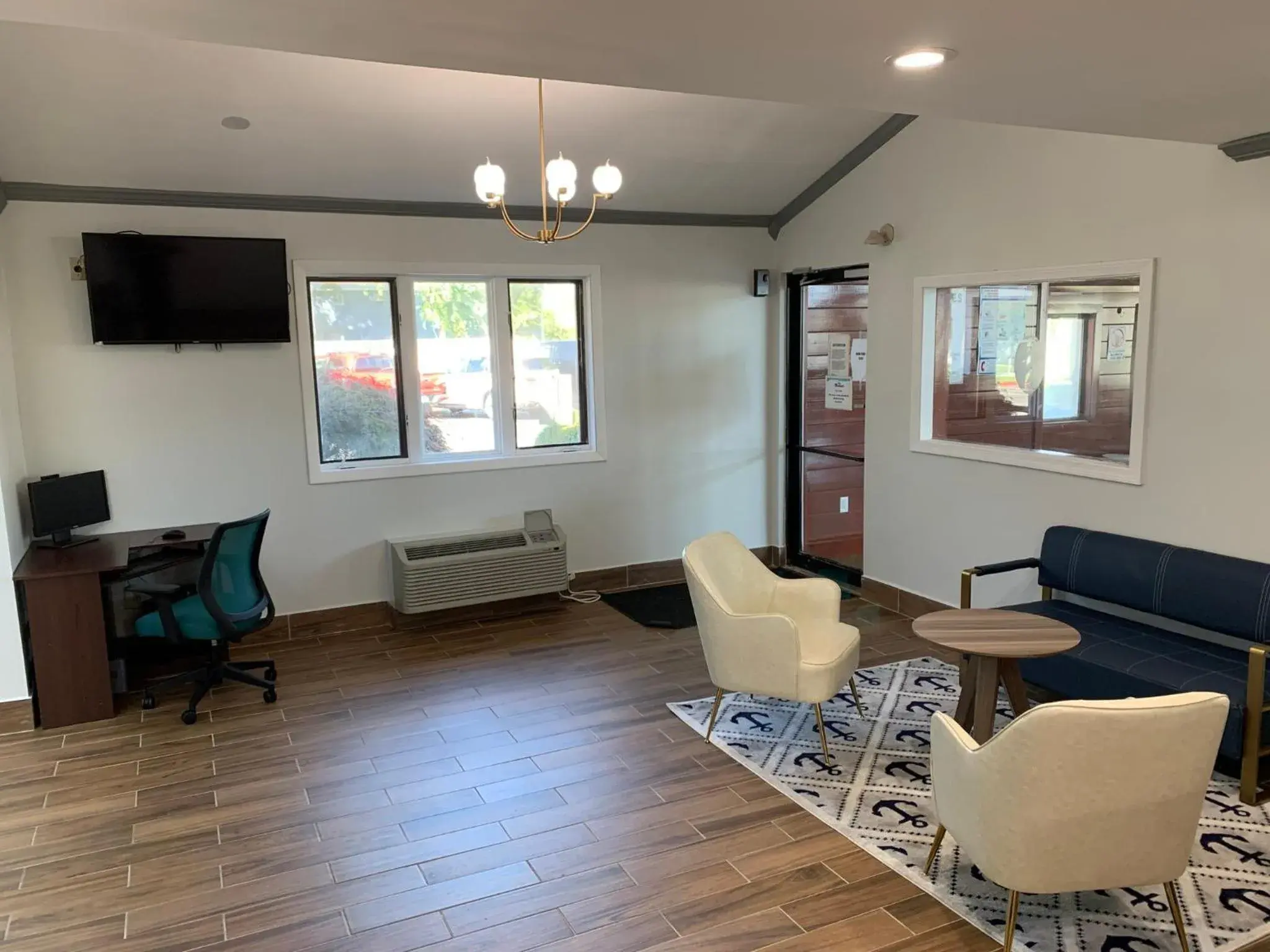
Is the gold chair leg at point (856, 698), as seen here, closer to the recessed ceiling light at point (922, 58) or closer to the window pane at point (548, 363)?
the recessed ceiling light at point (922, 58)

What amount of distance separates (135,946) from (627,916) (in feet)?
4.90

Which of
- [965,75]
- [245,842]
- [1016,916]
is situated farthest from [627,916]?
[965,75]

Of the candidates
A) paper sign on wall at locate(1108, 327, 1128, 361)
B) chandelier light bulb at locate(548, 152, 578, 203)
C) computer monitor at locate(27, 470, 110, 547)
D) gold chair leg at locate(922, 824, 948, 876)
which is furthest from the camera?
computer monitor at locate(27, 470, 110, 547)

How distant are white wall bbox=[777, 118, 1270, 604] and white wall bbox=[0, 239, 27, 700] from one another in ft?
15.9

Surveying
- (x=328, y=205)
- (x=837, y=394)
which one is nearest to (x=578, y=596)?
(x=837, y=394)

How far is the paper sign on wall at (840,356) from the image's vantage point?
6.28 meters

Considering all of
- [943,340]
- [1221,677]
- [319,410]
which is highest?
[943,340]

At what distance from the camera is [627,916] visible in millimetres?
2830

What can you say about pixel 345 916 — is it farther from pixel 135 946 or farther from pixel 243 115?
pixel 243 115

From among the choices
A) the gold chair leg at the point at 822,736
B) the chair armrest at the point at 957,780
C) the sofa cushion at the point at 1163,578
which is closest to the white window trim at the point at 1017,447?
the sofa cushion at the point at 1163,578

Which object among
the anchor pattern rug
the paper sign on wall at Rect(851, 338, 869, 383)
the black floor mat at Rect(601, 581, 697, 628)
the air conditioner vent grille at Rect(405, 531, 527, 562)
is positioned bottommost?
the anchor pattern rug

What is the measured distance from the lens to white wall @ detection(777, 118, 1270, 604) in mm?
3799

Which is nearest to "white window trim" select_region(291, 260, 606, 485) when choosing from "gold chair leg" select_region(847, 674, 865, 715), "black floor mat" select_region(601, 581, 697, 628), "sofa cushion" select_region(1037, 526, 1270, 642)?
"black floor mat" select_region(601, 581, 697, 628)

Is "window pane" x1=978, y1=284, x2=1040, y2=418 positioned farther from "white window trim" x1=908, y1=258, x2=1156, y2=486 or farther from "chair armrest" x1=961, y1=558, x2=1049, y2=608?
"chair armrest" x1=961, y1=558, x2=1049, y2=608
